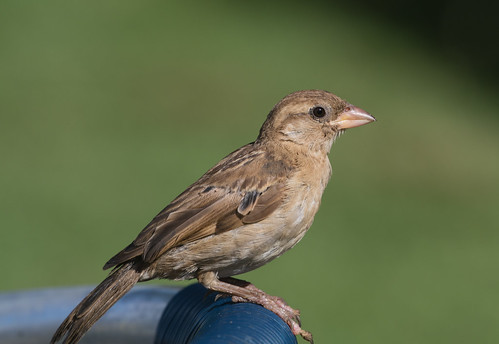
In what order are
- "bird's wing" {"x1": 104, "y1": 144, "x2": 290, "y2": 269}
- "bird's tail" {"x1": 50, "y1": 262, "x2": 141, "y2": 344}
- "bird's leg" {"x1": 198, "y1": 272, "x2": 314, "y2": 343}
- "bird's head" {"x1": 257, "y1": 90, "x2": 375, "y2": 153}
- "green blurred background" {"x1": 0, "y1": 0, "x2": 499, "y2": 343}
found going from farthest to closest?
"green blurred background" {"x1": 0, "y1": 0, "x2": 499, "y2": 343}
"bird's head" {"x1": 257, "y1": 90, "x2": 375, "y2": 153}
"bird's wing" {"x1": 104, "y1": 144, "x2": 290, "y2": 269}
"bird's leg" {"x1": 198, "y1": 272, "x2": 314, "y2": 343}
"bird's tail" {"x1": 50, "y1": 262, "x2": 141, "y2": 344}

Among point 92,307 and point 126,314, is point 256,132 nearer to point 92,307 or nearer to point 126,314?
point 126,314

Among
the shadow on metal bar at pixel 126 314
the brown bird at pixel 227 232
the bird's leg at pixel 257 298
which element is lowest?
the shadow on metal bar at pixel 126 314

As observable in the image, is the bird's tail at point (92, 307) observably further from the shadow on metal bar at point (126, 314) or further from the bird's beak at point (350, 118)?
the bird's beak at point (350, 118)

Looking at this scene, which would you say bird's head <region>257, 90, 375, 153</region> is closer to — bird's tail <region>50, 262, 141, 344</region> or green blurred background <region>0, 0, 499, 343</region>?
bird's tail <region>50, 262, 141, 344</region>

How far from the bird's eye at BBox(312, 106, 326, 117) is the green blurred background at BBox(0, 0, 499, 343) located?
3415mm

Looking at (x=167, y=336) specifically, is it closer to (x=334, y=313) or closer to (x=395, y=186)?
(x=334, y=313)

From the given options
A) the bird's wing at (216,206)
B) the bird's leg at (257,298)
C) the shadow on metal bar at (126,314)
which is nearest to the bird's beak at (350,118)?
the bird's wing at (216,206)

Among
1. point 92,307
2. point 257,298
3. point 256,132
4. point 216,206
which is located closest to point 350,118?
point 216,206

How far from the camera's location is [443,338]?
818 cm

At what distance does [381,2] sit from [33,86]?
21.5 feet

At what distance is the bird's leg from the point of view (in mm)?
4301

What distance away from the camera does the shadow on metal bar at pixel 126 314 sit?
14.0 ft

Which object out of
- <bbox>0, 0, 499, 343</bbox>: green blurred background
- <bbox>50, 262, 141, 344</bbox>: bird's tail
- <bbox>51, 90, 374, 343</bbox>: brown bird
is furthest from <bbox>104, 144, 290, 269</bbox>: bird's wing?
<bbox>0, 0, 499, 343</bbox>: green blurred background

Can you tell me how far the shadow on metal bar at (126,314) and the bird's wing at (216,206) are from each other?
0.94 feet
